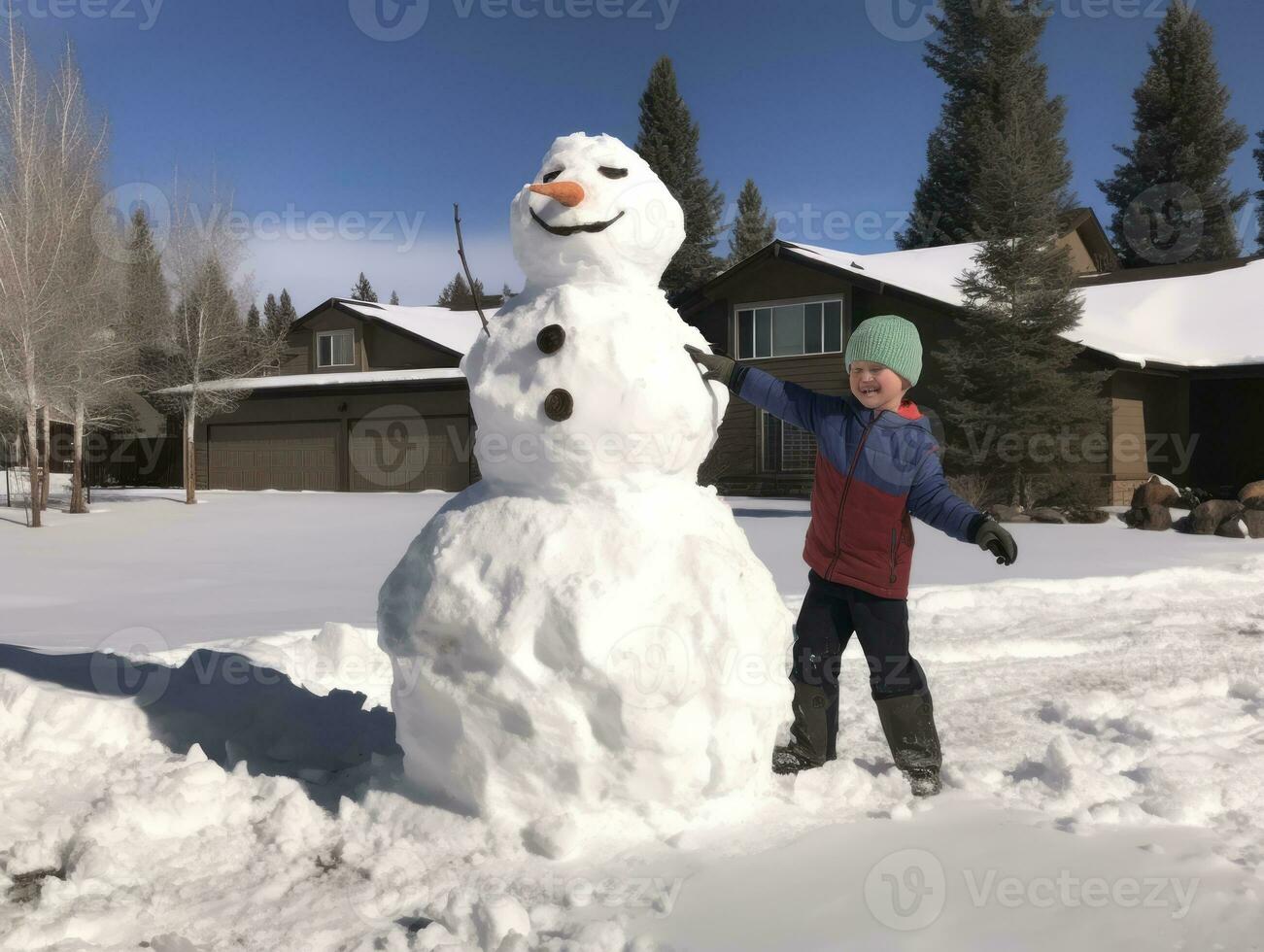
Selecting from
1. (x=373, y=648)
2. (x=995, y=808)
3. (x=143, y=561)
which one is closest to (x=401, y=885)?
(x=995, y=808)

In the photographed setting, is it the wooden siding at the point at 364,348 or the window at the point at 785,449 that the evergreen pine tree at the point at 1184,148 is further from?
the wooden siding at the point at 364,348

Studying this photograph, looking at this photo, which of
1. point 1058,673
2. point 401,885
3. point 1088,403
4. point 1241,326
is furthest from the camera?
point 1241,326

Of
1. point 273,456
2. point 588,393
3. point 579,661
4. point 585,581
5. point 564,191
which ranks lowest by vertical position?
point 579,661

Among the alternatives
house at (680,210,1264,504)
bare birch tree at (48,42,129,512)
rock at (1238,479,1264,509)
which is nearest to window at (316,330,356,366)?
bare birch tree at (48,42,129,512)

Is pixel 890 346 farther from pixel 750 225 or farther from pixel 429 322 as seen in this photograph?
pixel 750 225

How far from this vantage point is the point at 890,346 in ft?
10.9

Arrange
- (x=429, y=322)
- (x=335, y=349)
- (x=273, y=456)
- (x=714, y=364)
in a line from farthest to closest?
1. (x=429, y=322)
2. (x=335, y=349)
3. (x=273, y=456)
4. (x=714, y=364)

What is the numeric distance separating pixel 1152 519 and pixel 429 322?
19.2 metres

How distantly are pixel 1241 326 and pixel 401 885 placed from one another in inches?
853

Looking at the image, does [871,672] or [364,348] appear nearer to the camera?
[871,672]

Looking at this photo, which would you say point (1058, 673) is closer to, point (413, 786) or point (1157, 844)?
point (1157, 844)

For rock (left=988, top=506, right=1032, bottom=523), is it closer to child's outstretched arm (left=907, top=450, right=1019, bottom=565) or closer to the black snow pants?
the black snow pants

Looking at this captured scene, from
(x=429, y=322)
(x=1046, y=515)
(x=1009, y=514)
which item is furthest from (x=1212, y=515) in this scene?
(x=429, y=322)

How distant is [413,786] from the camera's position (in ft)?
10.3
